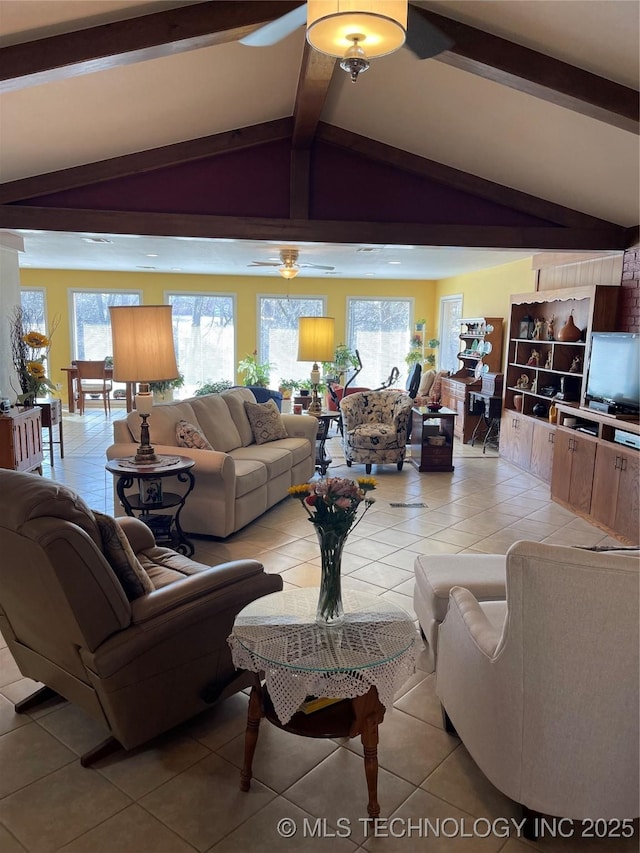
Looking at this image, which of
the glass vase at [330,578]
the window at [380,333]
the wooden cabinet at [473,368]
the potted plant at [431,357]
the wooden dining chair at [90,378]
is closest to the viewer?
the glass vase at [330,578]

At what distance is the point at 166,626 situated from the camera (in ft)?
6.81

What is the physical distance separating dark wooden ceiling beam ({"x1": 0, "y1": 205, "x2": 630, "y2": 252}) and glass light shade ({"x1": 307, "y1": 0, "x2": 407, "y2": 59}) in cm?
313

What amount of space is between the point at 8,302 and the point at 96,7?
3.84 m

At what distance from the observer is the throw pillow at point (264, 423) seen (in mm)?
5699

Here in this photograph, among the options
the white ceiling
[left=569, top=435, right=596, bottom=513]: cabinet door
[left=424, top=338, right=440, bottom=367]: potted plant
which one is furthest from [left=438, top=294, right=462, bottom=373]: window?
[left=569, top=435, right=596, bottom=513]: cabinet door

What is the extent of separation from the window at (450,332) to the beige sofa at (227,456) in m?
5.19

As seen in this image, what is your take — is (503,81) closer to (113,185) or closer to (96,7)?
(96,7)

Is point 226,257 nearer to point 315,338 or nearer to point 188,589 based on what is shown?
point 315,338

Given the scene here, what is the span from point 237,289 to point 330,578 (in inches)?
392

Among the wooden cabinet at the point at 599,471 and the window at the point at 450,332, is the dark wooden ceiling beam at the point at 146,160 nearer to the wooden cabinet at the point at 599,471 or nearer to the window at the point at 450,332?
the wooden cabinet at the point at 599,471

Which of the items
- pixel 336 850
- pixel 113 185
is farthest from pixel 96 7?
pixel 336 850

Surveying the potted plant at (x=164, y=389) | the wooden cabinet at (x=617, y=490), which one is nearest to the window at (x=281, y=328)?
the potted plant at (x=164, y=389)

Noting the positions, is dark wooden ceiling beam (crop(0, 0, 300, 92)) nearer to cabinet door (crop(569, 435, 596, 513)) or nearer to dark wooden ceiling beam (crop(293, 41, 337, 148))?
dark wooden ceiling beam (crop(293, 41, 337, 148))

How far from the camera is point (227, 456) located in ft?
14.0
